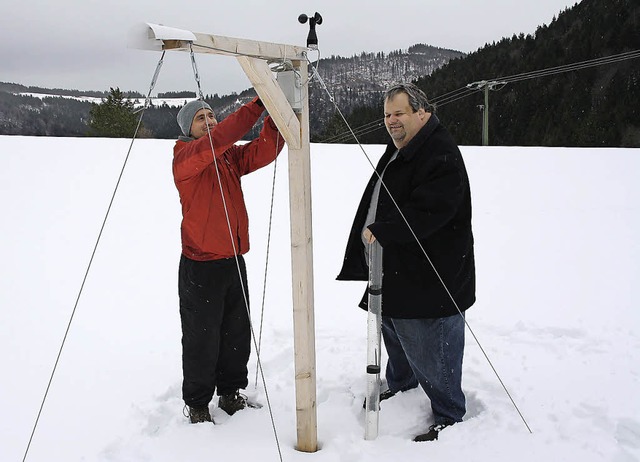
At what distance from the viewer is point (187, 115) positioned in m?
2.40

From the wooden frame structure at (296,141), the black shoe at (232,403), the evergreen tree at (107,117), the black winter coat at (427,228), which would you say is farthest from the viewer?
the evergreen tree at (107,117)

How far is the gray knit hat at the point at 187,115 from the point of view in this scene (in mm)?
2393

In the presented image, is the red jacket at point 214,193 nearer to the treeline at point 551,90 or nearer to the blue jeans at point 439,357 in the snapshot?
the blue jeans at point 439,357

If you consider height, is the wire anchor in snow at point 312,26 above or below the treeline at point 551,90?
below

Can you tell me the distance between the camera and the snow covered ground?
7.94 feet

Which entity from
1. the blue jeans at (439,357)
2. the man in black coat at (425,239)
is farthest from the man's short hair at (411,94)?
the blue jeans at (439,357)

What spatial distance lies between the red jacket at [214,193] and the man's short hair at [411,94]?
0.55m

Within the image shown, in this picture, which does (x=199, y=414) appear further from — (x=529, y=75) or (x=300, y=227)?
(x=529, y=75)

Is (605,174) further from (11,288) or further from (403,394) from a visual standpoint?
(11,288)

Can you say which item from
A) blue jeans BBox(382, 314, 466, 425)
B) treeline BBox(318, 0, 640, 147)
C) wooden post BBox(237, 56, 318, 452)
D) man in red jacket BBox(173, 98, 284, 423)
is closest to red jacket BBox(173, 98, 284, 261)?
man in red jacket BBox(173, 98, 284, 423)

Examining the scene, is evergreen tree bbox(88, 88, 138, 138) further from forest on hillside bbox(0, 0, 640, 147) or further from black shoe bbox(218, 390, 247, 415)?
black shoe bbox(218, 390, 247, 415)

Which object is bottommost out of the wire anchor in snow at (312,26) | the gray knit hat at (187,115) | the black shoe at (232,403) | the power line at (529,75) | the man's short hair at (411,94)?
the black shoe at (232,403)

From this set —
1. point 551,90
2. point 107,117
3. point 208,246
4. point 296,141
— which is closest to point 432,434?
point 208,246

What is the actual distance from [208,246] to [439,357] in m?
1.20
